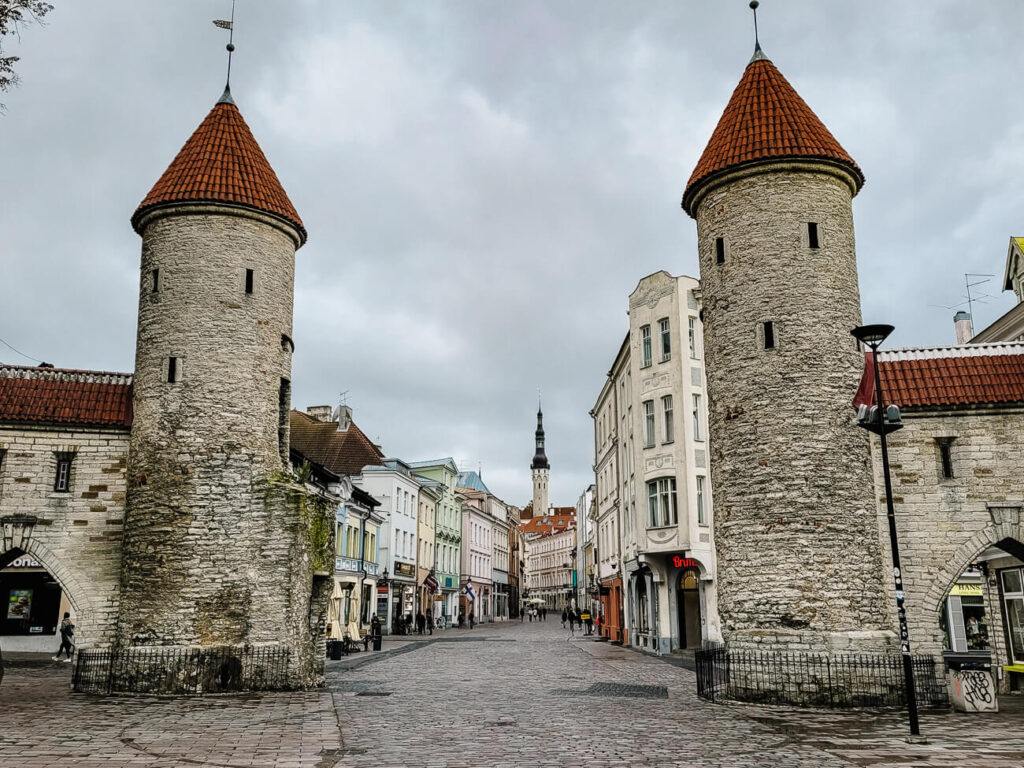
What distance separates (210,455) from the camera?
65.4 ft

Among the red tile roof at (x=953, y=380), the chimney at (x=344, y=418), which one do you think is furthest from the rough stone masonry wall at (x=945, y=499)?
the chimney at (x=344, y=418)

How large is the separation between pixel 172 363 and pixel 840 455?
1482 cm

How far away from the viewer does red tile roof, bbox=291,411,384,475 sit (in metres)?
53.1

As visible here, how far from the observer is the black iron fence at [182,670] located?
1867 cm

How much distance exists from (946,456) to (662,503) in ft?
52.4

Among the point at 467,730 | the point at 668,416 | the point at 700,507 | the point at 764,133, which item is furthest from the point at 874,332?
the point at 668,416

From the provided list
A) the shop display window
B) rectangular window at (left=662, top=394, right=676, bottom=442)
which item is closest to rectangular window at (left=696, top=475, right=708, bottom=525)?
rectangular window at (left=662, top=394, right=676, bottom=442)

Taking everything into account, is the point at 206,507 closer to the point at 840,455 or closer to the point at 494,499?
the point at 840,455

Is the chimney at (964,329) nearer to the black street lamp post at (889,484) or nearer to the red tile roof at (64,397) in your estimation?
the black street lamp post at (889,484)

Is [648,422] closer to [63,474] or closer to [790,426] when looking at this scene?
[790,426]

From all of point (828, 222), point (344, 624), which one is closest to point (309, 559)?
point (828, 222)

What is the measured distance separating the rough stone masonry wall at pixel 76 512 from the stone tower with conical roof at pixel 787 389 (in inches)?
537

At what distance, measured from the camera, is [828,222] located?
18.9 meters

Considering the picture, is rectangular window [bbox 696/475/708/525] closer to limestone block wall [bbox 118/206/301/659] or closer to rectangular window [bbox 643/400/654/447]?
rectangular window [bbox 643/400/654/447]
